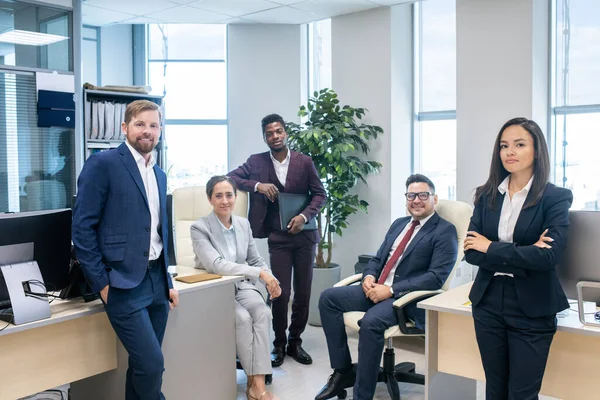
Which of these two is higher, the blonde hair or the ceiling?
the ceiling

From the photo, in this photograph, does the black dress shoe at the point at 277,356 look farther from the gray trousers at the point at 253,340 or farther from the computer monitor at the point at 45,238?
the computer monitor at the point at 45,238

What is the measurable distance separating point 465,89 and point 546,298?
9.41ft

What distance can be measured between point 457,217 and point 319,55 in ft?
10.1

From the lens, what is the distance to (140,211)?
2.42 m

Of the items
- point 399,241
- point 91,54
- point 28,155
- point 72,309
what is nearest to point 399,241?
point 399,241

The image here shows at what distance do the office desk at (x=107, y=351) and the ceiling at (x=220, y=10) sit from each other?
2568 mm

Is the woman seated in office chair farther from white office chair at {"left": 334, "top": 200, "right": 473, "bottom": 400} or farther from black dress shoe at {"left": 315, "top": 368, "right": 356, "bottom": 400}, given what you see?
white office chair at {"left": 334, "top": 200, "right": 473, "bottom": 400}

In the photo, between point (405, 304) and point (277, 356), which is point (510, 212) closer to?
point (405, 304)

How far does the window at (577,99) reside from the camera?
4.41 meters

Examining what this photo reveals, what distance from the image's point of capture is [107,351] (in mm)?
2697

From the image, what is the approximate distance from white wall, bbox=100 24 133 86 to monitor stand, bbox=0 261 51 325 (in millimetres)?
4642

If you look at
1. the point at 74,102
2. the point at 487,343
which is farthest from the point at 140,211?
the point at 74,102

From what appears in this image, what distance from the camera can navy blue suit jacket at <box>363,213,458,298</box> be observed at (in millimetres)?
3332

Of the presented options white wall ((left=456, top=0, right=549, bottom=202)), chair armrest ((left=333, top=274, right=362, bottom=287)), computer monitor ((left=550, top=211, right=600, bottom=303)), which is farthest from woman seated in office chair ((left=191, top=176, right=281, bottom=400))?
white wall ((left=456, top=0, right=549, bottom=202))
